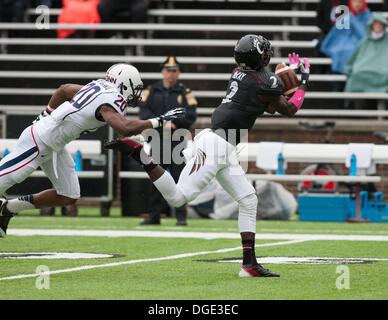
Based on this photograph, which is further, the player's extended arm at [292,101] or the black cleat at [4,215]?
the black cleat at [4,215]

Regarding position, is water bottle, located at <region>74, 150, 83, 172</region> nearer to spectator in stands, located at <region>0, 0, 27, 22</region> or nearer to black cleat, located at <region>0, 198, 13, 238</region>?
spectator in stands, located at <region>0, 0, 27, 22</region>

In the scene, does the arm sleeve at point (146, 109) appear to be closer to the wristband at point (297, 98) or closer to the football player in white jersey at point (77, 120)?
the football player in white jersey at point (77, 120)

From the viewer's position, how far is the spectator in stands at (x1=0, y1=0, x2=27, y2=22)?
1922 centimetres

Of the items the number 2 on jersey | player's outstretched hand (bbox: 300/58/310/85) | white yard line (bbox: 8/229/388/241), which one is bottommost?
white yard line (bbox: 8/229/388/241)

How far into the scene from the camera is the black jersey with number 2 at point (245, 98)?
8266mm

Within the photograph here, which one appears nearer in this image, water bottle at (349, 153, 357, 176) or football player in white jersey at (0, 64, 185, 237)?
football player in white jersey at (0, 64, 185, 237)

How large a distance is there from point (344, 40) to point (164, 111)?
4.45 meters

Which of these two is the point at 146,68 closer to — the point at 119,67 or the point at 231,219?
the point at 231,219

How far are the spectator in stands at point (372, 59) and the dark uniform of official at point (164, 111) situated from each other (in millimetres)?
3927

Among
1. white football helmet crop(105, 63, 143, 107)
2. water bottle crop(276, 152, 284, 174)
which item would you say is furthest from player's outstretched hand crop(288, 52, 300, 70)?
water bottle crop(276, 152, 284, 174)

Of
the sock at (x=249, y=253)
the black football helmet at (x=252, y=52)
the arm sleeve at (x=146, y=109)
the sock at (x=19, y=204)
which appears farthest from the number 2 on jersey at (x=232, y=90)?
the arm sleeve at (x=146, y=109)

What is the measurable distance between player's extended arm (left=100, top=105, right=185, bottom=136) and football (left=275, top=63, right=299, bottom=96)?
34.9 inches
